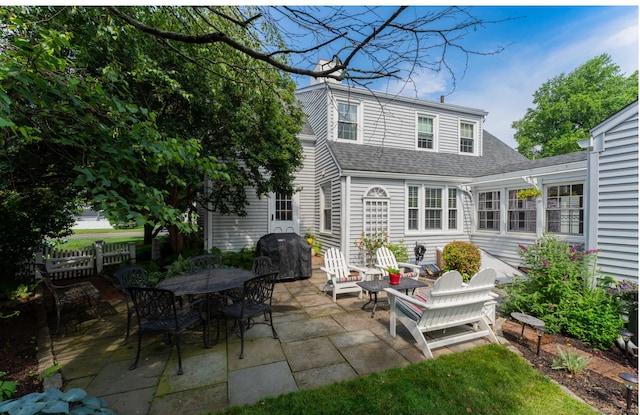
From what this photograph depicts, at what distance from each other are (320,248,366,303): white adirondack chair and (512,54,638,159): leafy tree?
70.1ft

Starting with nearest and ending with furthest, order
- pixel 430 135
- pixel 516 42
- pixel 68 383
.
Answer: pixel 516 42 < pixel 68 383 < pixel 430 135

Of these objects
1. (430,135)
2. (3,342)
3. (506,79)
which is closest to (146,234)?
(3,342)

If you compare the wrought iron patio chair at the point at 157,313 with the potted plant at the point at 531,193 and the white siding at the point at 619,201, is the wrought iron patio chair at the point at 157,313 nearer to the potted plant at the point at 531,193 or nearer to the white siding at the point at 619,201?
the white siding at the point at 619,201

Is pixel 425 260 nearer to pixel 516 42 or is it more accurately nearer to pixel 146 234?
pixel 516 42

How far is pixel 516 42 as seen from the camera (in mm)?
2299

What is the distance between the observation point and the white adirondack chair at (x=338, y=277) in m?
5.63

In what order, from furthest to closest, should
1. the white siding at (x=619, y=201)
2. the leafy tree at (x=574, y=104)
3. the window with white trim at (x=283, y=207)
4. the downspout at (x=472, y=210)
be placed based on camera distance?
the leafy tree at (x=574, y=104)
the window with white trim at (x=283, y=207)
the downspout at (x=472, y=210)
the white siding at (x=619, y=201)

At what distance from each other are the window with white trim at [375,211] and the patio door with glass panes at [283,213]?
305 cm

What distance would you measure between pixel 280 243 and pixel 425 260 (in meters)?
5.38

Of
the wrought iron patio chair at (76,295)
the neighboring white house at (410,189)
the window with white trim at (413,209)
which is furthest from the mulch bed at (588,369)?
the wrought iron patio chair at (76,295)

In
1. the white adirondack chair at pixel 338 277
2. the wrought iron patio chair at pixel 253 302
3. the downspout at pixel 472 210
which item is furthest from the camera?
Answer: the downspout at pixel 472 210

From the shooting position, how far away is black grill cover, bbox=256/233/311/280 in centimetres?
703

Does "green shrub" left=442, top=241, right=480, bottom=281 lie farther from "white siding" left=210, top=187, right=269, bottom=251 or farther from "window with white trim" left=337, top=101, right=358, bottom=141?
"white siding" left=210, top=187, right=269, bottom=251

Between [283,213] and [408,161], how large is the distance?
205 inches
